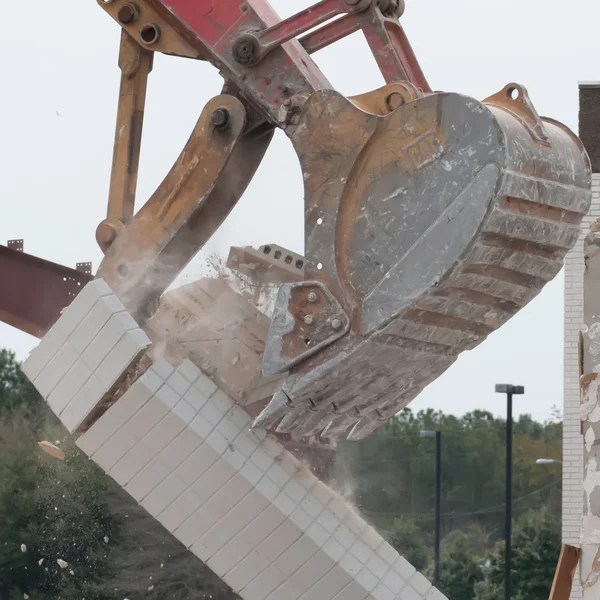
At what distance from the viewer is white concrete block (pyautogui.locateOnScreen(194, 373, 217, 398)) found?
29.0 feet

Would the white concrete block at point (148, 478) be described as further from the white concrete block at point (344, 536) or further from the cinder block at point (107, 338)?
the white concrete block at point (344, 536)

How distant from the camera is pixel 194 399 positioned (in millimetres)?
8820

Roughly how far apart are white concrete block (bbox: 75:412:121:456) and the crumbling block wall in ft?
29.4

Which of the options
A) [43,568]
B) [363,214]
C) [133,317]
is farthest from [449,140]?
[43,568]

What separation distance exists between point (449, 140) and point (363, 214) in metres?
0.60

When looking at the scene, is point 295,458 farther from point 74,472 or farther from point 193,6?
point 74,472

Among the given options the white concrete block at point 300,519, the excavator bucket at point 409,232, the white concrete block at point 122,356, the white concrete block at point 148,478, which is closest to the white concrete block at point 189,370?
the white concrete block at point 122,356

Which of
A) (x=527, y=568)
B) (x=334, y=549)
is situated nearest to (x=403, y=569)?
(x=334, y=549)

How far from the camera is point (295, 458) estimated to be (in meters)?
Result: 8.97

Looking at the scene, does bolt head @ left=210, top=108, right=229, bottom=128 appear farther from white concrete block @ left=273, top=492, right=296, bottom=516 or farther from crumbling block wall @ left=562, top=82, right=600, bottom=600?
crumbling block wall @ left=562, top=82, right=600, bottom=600

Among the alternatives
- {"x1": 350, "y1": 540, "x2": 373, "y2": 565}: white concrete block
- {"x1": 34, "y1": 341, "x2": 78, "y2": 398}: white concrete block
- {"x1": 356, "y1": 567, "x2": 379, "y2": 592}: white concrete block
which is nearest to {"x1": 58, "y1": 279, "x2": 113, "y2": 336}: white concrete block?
{"x1": 34, "y1": 341, "x2": 78, "y2": 398}: white concrete block

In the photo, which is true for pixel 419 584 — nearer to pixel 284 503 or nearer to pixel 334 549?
pixel 334 549

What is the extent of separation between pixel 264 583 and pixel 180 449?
88 centimetres

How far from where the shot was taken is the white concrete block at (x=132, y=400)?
344 inches
